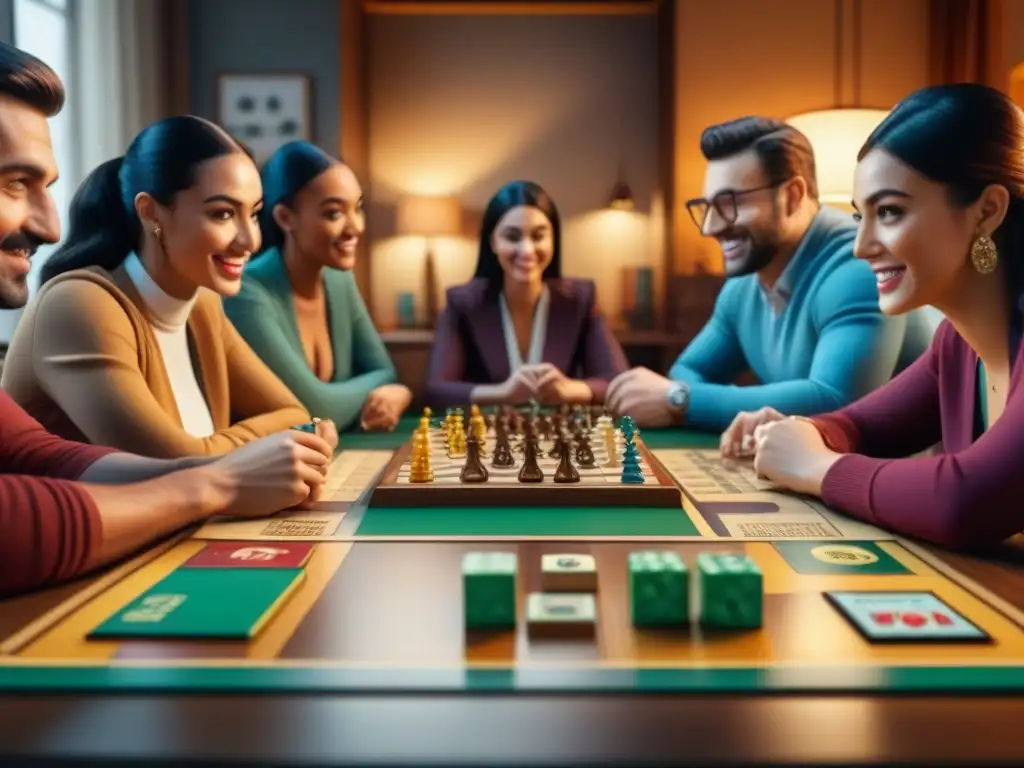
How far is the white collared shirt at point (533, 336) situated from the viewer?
2.84 metres

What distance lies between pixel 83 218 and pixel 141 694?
110cm

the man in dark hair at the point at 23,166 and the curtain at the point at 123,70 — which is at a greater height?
the curtain at the point at 123,70

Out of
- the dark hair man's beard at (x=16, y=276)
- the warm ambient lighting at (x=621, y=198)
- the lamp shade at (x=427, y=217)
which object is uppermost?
the warm ambient lighting at (x=621, y=198)

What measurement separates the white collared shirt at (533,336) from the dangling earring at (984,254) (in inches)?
67.8

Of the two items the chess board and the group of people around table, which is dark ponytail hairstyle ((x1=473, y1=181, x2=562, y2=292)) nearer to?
the group of people around table

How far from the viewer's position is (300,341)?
228cm

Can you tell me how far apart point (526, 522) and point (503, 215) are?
5.60 ft

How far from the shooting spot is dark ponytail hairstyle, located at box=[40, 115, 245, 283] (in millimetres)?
1499

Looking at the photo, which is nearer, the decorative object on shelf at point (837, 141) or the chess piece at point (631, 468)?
the chess piece at point (631, 468)

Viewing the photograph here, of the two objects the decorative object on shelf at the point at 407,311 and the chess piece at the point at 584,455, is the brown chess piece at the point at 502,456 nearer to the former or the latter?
the chess piece at the point at 584,455

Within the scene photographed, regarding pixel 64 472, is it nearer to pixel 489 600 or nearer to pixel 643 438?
pixel 489 600

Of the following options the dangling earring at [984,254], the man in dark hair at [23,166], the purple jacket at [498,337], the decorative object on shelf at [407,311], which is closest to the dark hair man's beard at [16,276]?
the man in dark hair at [23,166]

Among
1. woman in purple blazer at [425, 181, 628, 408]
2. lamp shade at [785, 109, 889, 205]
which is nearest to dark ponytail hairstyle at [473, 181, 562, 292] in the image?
woman in purple blazer at [425, 181, 628, 408]

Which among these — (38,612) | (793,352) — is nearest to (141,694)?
(38,612)
